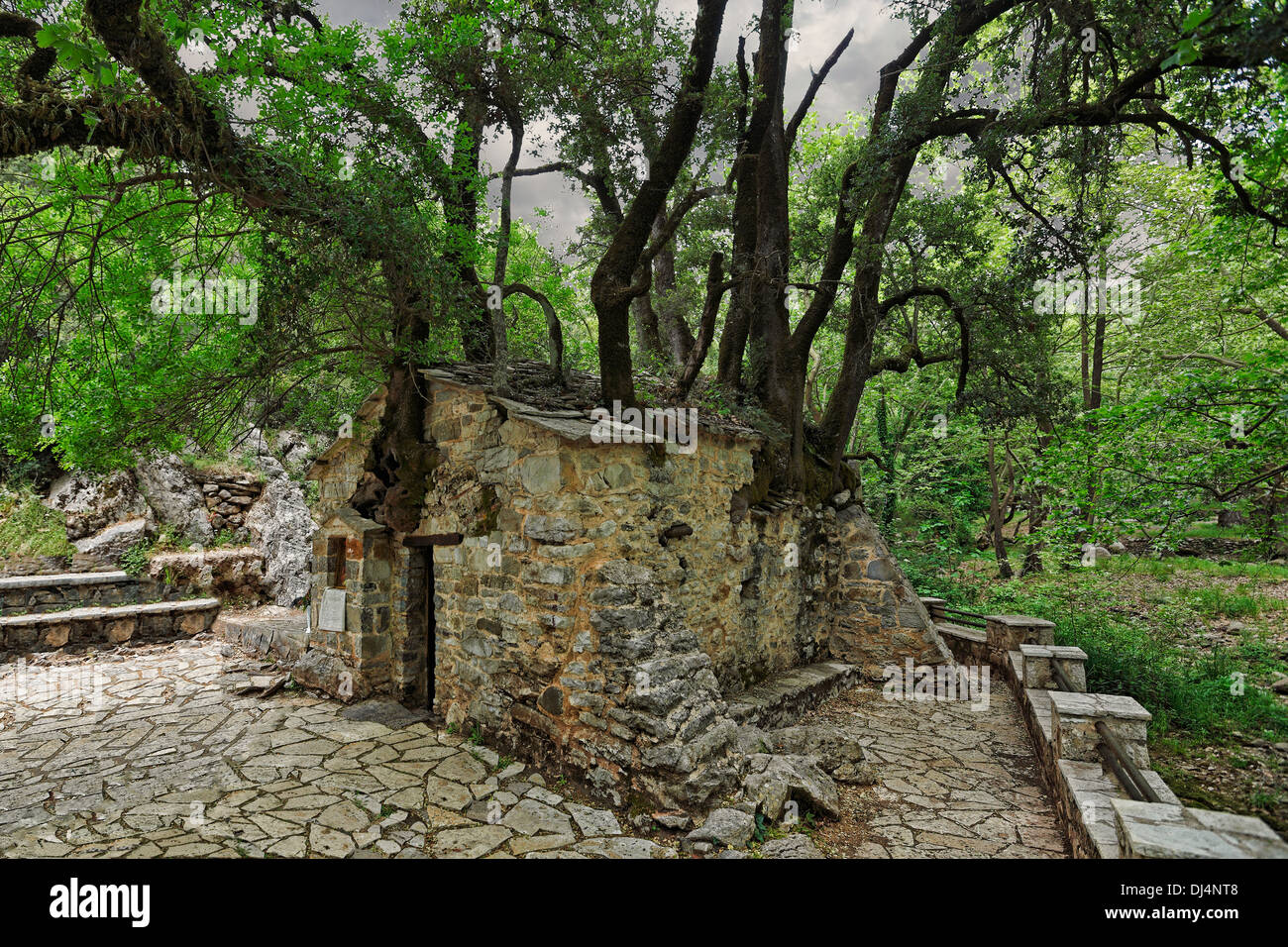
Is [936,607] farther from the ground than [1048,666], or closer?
closer

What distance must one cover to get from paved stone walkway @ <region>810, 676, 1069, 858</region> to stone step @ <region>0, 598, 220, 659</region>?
9832 millimetres

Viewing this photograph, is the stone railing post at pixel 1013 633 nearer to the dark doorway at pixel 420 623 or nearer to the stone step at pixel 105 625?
the dark doorway at pixel 420 623

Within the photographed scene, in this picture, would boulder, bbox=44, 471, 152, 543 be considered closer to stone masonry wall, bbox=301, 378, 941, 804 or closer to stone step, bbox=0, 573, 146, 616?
stone step, bbox=0, 573, 146, 616

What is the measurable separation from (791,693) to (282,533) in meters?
9.95

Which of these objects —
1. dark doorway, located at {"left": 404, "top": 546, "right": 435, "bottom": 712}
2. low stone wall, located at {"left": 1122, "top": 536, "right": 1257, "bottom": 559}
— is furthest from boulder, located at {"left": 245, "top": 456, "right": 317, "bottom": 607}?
low stone wall, located at {"left": 1122, "top": 536, "right": 1257, "bottom": 559}

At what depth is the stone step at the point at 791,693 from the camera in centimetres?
603

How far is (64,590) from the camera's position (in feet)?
30.3

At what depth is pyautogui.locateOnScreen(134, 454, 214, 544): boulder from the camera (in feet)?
35.9

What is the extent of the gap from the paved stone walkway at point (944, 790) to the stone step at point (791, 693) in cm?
24

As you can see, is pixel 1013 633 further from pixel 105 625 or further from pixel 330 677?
pixel 105 625

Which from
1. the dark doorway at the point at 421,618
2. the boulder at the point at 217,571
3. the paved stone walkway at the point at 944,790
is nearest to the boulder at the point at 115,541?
the boulder at the point at 217,571

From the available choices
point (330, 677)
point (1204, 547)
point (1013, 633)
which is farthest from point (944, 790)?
point (1204, 547)

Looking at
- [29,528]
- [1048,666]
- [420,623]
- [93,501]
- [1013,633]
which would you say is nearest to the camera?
[1048,666]
